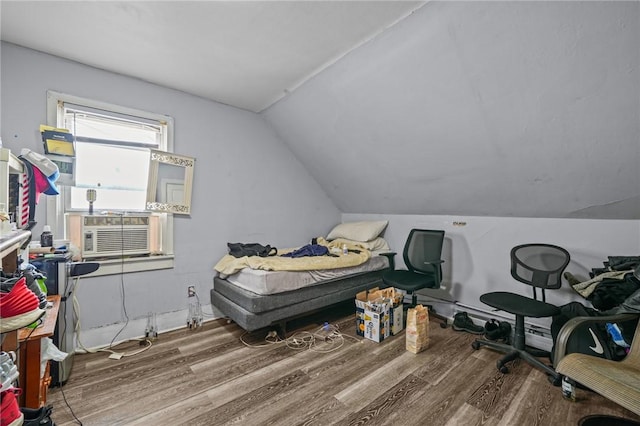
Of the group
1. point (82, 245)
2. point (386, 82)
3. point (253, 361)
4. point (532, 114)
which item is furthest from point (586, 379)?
point (82, 245)

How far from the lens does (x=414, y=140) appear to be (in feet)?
8.62

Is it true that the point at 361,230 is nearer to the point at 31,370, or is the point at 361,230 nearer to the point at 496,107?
the point at 496,107

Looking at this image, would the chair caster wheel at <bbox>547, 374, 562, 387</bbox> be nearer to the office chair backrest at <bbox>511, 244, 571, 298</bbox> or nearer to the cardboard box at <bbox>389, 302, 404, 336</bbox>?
the office chair backrest at <bbox>511, 244, 571, 298</bbox>

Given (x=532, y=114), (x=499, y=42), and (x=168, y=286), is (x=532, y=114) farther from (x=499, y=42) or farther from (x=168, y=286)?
(x=168, y=286)

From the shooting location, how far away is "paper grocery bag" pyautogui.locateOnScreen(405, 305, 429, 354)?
232 centimetres

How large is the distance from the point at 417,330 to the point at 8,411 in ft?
7.69

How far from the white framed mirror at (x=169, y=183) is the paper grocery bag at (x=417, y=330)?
2402 millimetres

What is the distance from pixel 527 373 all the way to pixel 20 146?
166 inches

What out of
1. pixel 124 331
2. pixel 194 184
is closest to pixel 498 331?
pixel 194 184

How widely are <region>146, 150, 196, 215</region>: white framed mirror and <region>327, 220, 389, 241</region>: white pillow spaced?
1.98 metres

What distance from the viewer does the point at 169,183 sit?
9.19 ft

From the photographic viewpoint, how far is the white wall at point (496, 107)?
1572 mm

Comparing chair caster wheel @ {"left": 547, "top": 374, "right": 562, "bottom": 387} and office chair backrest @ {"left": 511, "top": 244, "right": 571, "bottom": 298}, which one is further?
office chair backrest @ {"left": 511, "top": 244, "right": 571, "bottom": 298}

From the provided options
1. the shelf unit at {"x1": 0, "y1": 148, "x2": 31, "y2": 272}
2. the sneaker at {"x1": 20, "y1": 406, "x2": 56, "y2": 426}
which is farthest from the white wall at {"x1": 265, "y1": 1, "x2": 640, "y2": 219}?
the sneaker at {"x1": 20, "y1": 406, "x2": 56, "y2": 426}
